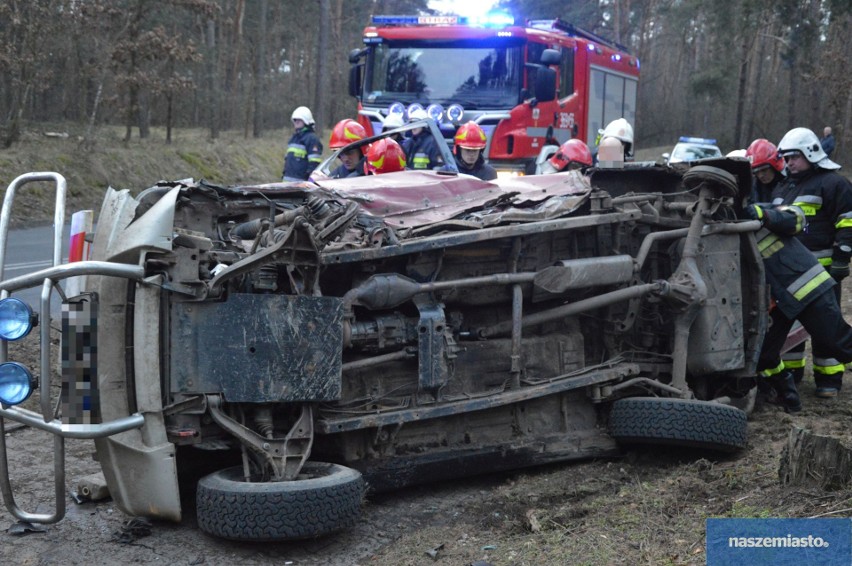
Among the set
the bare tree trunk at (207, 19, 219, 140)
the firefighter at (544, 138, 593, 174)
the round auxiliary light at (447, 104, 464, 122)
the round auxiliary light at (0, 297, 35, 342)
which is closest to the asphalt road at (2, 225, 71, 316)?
the round auxiliary light at (447, 104, 464, 122)

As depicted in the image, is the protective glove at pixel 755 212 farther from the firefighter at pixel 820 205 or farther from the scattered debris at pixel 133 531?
the scattered debris at pixel 133 531

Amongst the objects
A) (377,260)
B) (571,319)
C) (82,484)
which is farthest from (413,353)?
(82,484)

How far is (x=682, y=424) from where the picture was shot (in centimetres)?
497

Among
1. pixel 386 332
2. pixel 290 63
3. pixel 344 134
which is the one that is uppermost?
pixel 290 63

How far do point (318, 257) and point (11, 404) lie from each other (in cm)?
136

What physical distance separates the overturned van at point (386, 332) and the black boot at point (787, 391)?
543mm

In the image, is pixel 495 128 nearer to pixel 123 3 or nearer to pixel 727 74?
pixel 123 3

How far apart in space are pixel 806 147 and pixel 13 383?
5.49m

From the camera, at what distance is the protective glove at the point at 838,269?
6.91m

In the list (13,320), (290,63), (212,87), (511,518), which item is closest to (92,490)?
(13,320)

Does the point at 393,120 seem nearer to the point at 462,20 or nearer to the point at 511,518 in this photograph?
the point at 462,20

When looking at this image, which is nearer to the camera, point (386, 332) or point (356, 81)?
point (386, 332)

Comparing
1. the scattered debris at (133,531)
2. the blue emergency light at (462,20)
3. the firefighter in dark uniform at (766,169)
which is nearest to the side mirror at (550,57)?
the blue emergency light at (462,20)

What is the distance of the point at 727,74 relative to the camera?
103ft
